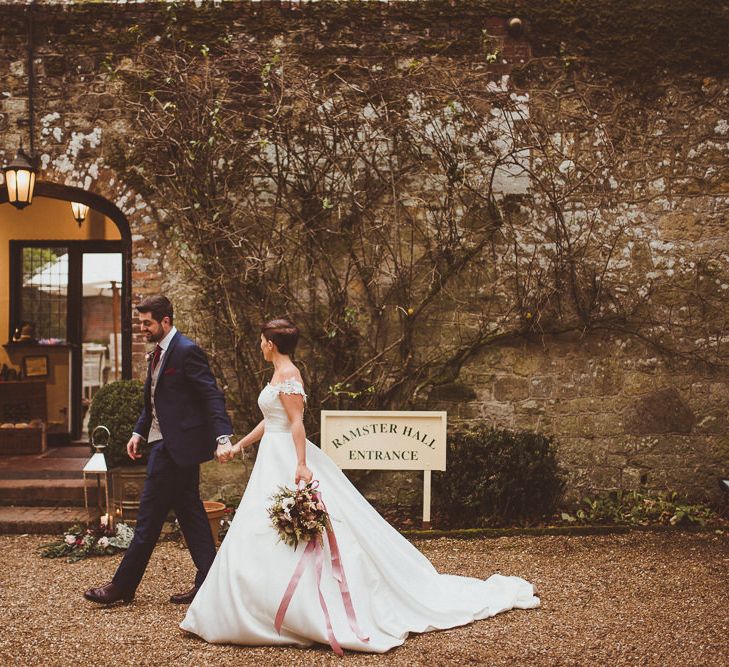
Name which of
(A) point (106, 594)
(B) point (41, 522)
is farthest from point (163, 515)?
(B) point (41, 522)

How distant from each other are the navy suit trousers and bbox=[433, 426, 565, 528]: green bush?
2341 mm

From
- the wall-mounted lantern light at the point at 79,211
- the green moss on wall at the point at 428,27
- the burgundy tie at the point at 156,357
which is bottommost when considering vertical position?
the burgundy tie at the point at 156,357

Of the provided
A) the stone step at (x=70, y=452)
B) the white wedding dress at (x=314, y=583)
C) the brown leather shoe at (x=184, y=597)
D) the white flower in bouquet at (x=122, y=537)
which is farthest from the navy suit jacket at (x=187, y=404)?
the stone step at (x=70, y=452)

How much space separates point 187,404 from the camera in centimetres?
458

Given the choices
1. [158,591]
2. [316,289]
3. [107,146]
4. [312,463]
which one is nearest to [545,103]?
[316,289]

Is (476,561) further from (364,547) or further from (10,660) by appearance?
(10,660)

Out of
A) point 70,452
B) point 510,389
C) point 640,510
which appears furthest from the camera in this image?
point 70,452

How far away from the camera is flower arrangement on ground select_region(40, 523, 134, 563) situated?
18.7 feet

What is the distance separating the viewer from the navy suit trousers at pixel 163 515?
175 inches

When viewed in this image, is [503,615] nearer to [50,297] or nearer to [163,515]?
[163,515]

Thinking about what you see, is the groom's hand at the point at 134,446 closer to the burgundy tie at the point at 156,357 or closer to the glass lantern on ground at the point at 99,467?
the burgundy tie at the point at 156,357

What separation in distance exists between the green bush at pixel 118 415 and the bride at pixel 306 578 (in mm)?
2071

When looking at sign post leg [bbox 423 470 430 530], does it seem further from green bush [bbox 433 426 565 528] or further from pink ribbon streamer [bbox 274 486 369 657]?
pink ribbon streamer [bbox 274 486 369 657]

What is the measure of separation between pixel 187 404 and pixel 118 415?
1919 mm
